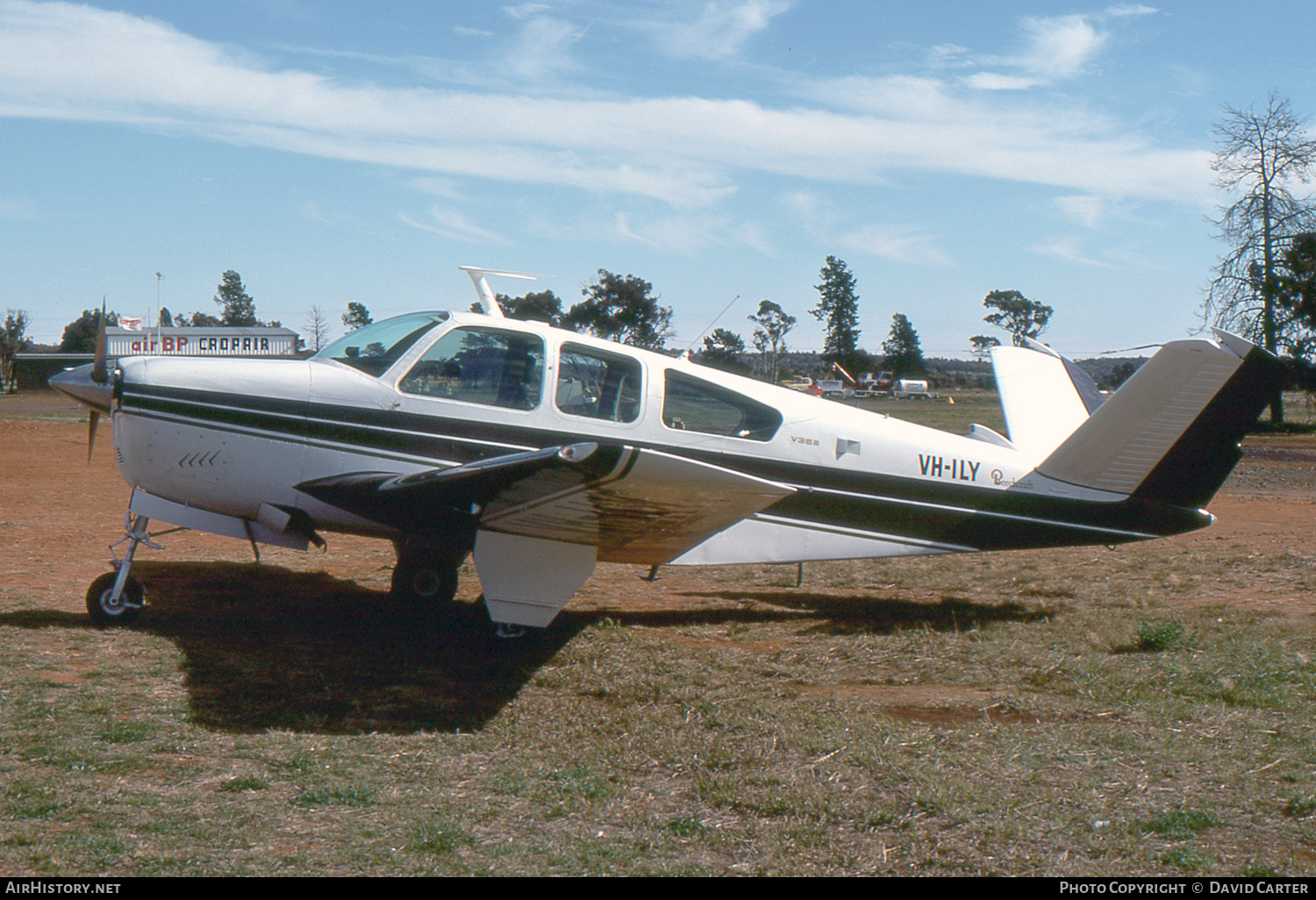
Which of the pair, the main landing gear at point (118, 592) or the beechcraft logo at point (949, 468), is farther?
the beechcraft logo at point (949, 468)

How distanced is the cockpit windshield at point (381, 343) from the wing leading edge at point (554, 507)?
0.81 m

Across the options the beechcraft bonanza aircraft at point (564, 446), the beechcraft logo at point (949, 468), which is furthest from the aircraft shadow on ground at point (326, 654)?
the beechcraft logo at point (949, 468)

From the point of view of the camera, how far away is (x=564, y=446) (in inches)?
228

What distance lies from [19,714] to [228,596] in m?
3.39

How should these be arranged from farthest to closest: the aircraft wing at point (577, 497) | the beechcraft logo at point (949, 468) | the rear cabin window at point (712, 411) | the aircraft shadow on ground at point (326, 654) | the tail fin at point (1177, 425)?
the beechcraft logo at point (949, 468) < the tail fin at point (1177, 425) < the rear cabin window at point (712, 411) < the aircraft shadow on ground at point (326, 654) < the aircraft wing at point (577, 497)

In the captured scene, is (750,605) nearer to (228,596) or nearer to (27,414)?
(228,596)

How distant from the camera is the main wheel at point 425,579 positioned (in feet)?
26.9

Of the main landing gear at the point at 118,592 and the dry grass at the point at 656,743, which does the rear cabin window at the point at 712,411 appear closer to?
the dry grass at the point at 656,743

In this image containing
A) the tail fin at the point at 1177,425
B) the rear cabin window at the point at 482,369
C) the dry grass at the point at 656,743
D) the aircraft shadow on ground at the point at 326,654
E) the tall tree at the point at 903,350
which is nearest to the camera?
the dry grass at the point at 656,743

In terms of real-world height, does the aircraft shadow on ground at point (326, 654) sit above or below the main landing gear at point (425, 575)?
below

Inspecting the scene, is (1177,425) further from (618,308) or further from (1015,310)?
(1015,310)

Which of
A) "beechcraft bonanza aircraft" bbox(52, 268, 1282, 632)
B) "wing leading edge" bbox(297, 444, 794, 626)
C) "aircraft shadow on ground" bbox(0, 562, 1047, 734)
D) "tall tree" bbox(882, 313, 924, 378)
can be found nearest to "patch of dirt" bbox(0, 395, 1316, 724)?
"aircraft shadow on ground" bbox(0, 562, 1047, 734)

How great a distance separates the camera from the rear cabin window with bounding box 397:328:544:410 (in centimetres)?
675

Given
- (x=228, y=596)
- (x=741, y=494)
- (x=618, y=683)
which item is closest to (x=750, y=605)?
(x=618, y=683)
